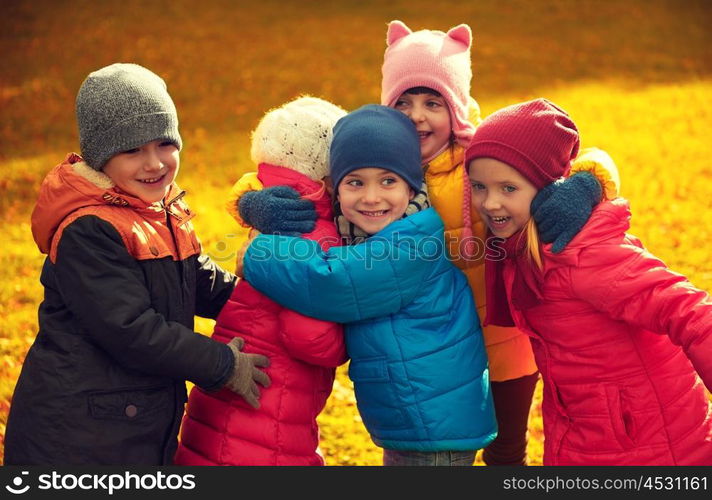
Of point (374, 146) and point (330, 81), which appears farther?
point (330, 81)

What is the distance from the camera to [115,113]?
3.24 m

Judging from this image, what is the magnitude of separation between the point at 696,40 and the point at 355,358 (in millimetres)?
14757

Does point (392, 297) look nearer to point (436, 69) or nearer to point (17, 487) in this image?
point (436, 69)

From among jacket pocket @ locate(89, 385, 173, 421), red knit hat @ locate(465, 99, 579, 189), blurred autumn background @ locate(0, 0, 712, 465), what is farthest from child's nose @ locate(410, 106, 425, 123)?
blurred autumn background @ locate(0, 0, 712, 465)

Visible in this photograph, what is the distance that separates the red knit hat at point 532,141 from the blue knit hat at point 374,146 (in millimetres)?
324

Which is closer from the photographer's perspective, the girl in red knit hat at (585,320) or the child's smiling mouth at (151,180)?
the girl in red knit hat at (585,320)

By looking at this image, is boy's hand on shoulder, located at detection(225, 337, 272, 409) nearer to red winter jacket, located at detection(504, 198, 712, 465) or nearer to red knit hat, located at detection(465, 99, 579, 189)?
red winter jacket, located at detection(504, 198, 712, 465)

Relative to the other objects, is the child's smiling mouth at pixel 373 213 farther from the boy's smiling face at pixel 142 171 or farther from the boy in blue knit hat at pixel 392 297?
the boy's smiling face at pixel 142 171

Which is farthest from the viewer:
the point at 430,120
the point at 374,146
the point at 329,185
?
the point at 430,120

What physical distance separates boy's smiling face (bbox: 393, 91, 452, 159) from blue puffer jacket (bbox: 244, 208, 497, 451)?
487mm

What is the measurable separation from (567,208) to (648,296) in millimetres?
440

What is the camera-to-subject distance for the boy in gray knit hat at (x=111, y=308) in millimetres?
3178

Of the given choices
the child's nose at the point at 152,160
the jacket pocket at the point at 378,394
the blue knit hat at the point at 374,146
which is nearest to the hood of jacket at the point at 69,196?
the child's nose at the point at 152,160

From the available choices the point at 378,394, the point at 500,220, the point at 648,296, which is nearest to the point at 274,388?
the point at 378,394
